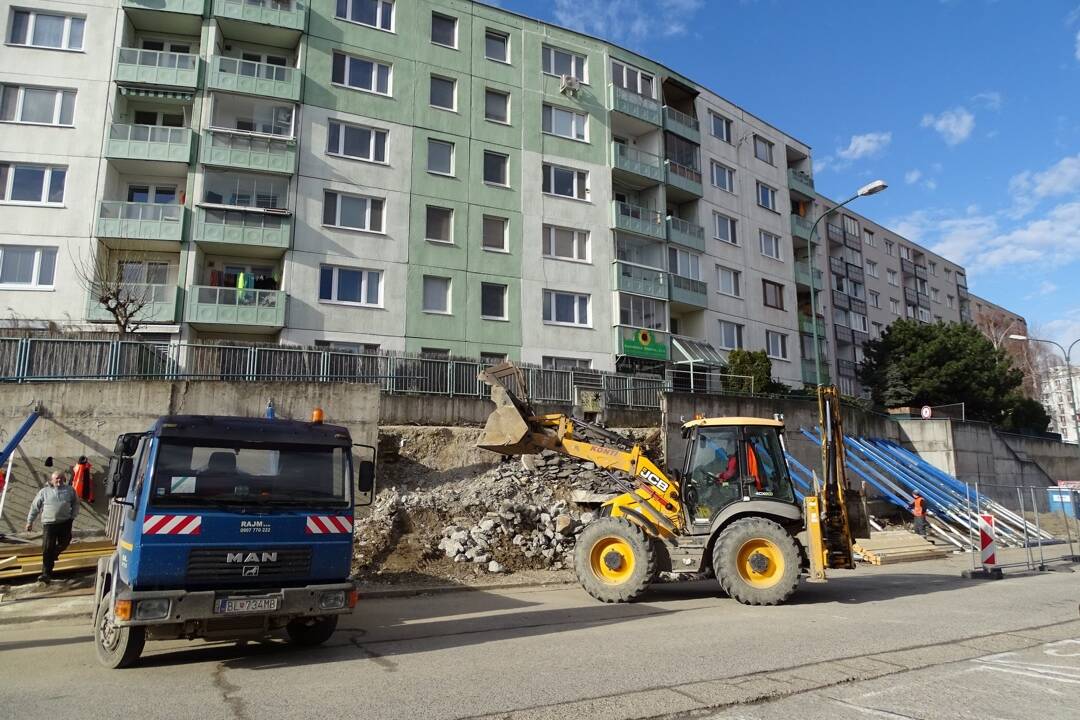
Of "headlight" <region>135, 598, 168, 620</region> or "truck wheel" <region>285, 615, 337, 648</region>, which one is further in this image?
"truck wheel" <region>285, 615, 337, 648</region>

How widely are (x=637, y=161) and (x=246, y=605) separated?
29430mm

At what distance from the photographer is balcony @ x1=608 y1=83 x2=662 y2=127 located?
32.2 m

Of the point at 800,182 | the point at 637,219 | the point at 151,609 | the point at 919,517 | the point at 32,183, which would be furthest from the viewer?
the point at 800,182

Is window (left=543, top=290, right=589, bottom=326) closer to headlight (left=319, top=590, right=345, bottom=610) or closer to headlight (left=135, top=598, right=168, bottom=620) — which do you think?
headlight (left=319, top=590, right=345, bottom=610)

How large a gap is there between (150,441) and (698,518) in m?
7.54

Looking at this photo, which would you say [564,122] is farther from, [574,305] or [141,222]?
[141,222]

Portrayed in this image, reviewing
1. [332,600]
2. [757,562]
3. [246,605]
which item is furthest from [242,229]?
[757,562]

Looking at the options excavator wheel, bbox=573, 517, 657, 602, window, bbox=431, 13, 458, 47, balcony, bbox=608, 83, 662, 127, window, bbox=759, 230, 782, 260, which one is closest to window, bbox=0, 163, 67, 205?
window, bbox=431, 13, 458, 47

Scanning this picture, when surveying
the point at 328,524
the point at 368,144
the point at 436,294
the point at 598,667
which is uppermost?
the point at 368,144

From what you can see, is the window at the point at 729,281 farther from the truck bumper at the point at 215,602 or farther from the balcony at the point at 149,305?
the truck bumper at the point at 215,602

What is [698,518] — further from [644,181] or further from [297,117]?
[644,181]

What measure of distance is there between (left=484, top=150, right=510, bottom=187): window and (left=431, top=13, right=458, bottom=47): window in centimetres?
485

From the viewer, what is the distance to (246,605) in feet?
20.8

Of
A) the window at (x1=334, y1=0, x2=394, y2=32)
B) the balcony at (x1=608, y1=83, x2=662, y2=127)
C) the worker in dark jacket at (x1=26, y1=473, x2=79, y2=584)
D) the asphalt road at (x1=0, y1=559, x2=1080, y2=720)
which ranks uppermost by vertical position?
the window at (x1=334, y1=0, x2=394, y2=32)
